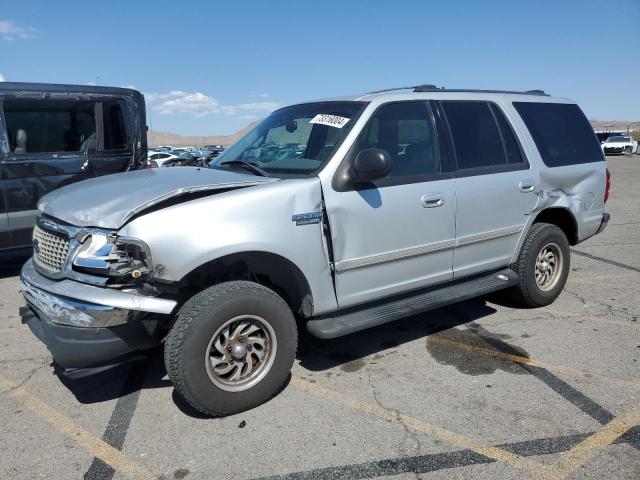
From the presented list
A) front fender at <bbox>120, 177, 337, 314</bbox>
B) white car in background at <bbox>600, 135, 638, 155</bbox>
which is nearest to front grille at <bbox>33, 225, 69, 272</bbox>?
front fender at <bbox>120, 177, 337, 314</bbox>

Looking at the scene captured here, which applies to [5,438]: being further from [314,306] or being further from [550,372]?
[550,372]

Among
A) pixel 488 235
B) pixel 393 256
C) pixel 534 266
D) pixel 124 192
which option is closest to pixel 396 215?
pixel 393 256

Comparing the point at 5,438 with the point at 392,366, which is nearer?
the point at 5,438

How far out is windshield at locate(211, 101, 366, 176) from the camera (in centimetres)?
376

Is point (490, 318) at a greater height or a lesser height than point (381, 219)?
lesser

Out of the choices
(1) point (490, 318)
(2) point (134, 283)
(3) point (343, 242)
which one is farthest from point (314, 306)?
(1) point (490, 318)

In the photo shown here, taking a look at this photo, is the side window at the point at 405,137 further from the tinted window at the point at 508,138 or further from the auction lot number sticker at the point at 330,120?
the tinted window at the point at 508,138

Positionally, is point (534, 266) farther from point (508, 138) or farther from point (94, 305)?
point (94, 305)

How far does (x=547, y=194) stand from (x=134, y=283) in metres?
3.81

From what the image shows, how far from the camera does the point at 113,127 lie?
7.23 m

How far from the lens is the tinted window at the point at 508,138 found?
4.75 m

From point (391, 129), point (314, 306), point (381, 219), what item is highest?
point (391, 129)

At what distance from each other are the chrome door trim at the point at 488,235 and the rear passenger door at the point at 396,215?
13 centimetres

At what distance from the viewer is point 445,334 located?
4.69 m
